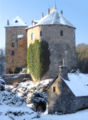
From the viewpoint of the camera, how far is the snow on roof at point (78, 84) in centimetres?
2775

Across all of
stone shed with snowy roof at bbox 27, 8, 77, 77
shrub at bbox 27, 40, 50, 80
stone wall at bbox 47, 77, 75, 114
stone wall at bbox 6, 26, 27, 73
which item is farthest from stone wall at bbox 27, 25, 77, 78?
stone wall at bbox 47, 77, 75, 114

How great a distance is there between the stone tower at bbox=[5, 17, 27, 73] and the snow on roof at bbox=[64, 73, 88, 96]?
22.3 meters

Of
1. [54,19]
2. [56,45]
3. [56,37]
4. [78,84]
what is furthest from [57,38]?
[78,84]

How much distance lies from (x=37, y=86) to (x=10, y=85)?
670cm

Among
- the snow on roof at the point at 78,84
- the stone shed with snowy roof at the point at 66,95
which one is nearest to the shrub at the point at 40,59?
the snow on roof at the point at 78,84

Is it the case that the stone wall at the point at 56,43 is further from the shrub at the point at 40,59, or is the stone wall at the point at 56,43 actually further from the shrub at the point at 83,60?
the shrub at the point at 83,60

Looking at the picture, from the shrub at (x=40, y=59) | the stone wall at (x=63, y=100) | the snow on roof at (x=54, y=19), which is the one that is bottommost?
the stone wall at (x=63, y=100)

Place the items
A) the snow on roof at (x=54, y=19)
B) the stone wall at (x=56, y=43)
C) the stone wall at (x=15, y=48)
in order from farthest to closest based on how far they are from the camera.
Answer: the stone wall at (x=15, y=48)
the snow on roof at (x=54, y=19)
the stone wall at (x=56, y=43)

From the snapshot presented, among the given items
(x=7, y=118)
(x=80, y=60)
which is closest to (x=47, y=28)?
(x=80, y=60)

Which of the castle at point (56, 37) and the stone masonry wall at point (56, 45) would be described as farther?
the castle at point (56, 37)

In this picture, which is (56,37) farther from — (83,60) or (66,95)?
(83,60)

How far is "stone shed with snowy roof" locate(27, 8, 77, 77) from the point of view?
4118cm

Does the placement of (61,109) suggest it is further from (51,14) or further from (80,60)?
(80,60)

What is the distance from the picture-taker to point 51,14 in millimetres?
44844
